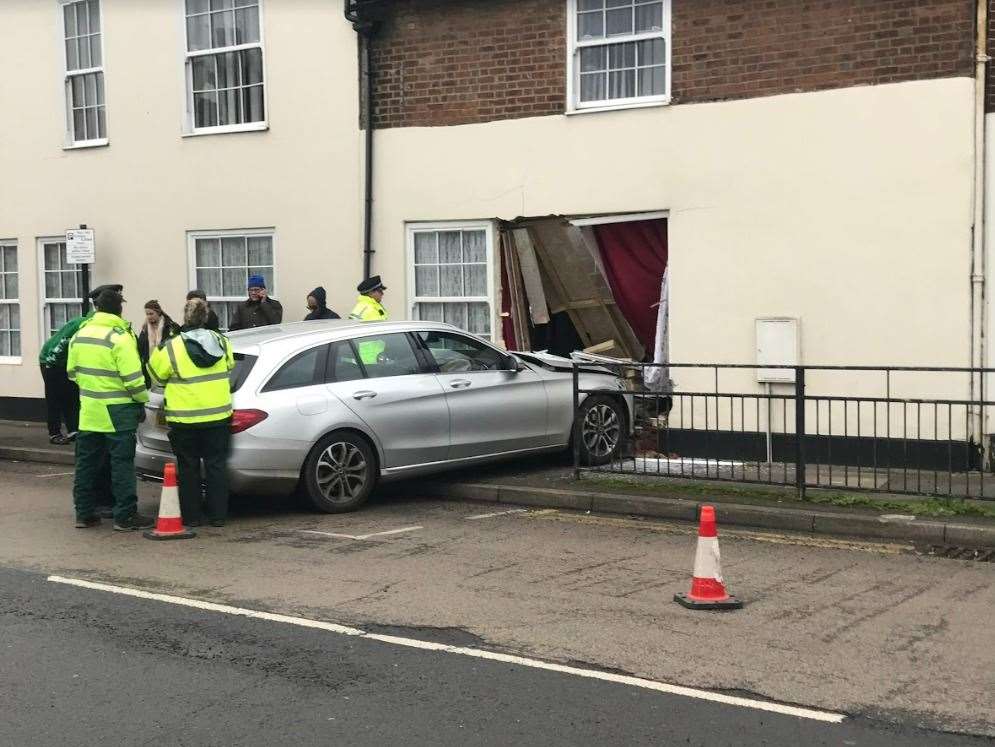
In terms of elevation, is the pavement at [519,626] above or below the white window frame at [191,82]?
below

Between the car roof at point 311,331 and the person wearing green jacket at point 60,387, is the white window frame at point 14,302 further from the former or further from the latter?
the car roof at point 311,331

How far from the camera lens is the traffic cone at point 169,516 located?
384 inches

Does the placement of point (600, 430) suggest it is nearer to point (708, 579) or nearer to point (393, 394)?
point (393, 394)

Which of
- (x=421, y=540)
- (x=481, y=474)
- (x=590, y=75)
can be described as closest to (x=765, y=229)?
(x=590, y=75)

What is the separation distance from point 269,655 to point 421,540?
314cm

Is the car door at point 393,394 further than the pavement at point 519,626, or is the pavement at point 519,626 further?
the car door at point 393,394

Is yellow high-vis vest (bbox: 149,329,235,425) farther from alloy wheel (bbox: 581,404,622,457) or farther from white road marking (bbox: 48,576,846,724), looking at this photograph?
alloy wheel (bbox: 581,404,622,457)

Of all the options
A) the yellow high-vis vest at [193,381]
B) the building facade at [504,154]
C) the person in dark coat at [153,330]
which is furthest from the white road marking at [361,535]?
the person in dark coat at [153,330]

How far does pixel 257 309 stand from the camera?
613 inches

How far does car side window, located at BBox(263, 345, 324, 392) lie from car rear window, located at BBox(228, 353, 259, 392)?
208mm

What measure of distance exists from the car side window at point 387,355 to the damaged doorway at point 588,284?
3.35m

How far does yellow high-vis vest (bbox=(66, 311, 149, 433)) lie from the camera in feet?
32.9

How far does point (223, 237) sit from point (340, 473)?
686 cm

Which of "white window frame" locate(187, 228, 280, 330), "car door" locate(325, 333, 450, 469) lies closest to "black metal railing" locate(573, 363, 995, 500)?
"car door" locate(325, 333, 450, 469)
